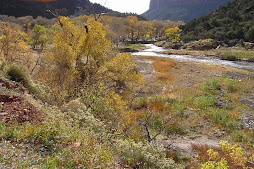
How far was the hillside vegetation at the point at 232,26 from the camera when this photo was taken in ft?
152

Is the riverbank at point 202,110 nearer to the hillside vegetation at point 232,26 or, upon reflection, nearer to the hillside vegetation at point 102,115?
the hillside vegetation at point 102,115

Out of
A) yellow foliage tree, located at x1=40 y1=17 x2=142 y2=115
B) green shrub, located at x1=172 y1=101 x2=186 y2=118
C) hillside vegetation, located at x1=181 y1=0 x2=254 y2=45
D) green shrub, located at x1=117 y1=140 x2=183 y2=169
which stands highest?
hillside vegetation, located at x1=181 y1=0 x2=254 y2=45

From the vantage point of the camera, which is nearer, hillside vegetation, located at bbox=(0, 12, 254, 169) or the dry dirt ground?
hillside vegetation, located at bbox=(0, 12, 254, 169)

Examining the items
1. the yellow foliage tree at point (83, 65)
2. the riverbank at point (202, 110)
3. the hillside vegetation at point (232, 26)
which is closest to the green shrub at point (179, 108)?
the riverbank at point (202, 110)

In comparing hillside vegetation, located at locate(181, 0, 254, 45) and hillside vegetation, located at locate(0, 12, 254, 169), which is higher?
hillside vegetation, located at locate(181, 0, 254, 45)

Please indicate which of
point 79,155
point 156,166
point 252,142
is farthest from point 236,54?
point 79,155

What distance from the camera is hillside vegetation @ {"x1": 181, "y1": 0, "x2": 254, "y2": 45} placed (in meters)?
46.3

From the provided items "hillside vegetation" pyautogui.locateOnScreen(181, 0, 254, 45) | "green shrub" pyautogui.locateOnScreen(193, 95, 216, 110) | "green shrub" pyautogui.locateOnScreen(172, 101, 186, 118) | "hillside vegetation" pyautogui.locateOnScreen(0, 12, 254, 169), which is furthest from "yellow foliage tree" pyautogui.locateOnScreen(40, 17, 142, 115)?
"hillside vegetation" pyautogui.locateOnScreen(181, 0, 254, 45)

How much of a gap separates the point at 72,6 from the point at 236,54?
132 m

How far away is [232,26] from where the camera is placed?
51281mm

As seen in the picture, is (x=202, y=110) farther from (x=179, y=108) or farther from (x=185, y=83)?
(x=185, y=83)

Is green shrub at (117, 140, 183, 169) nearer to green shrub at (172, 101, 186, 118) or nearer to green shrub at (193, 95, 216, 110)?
green shrub at (172, 101, 186, 118)

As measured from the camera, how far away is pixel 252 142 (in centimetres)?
895

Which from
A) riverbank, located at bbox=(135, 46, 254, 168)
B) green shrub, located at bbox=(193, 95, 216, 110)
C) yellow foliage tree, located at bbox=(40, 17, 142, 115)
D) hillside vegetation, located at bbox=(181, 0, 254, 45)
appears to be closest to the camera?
riverbank, located at bbox=(135, 46, 254, 168)
